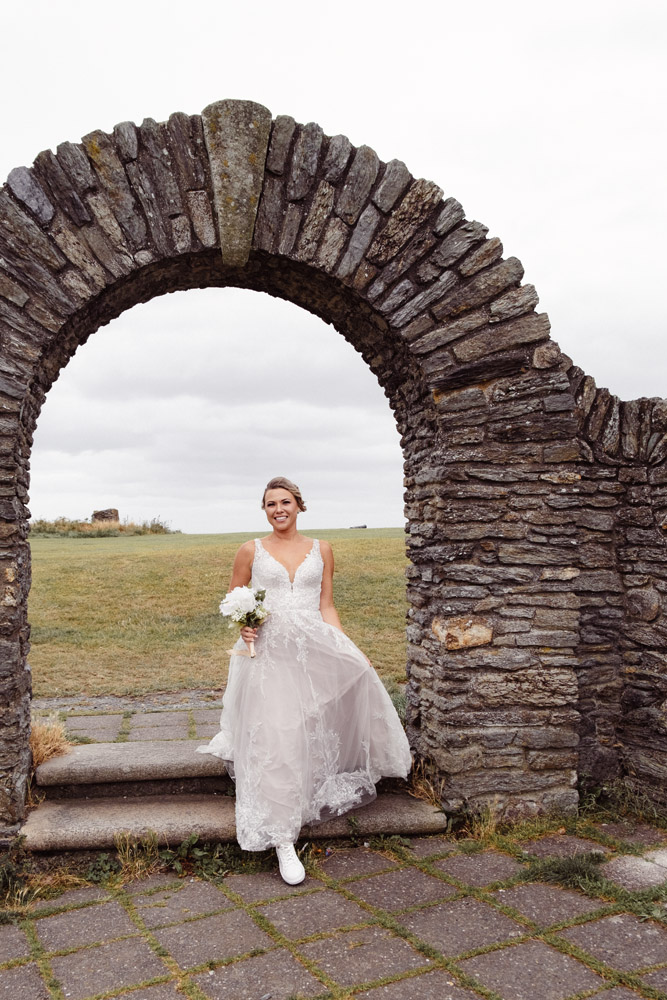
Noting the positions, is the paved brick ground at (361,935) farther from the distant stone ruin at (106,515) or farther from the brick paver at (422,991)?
the distant stone ruin at (106,515)

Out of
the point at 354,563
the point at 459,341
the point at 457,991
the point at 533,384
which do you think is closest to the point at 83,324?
the point at 459,341

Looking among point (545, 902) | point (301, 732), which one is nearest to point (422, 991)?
point (545, 902)

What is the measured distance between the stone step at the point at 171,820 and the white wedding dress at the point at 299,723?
14 cm

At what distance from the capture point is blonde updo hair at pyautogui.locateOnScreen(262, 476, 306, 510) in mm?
4891

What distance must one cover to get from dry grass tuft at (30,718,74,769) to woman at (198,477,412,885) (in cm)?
112

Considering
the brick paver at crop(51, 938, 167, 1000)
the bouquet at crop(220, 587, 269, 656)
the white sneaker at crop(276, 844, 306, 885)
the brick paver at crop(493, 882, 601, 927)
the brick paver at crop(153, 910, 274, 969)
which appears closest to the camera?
the brick paver at crop(51, 938, 167, 1000)

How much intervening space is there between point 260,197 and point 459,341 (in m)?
1.54

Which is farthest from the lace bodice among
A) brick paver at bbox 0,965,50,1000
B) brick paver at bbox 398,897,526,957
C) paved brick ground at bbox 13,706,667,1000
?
brick paver at bbox 0,965,50,1000

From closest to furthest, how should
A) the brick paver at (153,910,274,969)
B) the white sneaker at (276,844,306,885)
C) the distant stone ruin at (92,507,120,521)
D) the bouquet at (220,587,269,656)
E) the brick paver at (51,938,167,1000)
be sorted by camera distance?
the brick paver at (51,938,167,1000) → the brick paver at (153,910,274,969) → the white sneaker at (276,844,306,885) → the bouquet at (220,587,269,656) → the distant stone ruin at (92,507,120,521)

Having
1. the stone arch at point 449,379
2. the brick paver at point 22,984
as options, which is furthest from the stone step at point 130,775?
the brick paver at point 22,984

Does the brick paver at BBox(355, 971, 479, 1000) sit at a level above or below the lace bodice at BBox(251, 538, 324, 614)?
below

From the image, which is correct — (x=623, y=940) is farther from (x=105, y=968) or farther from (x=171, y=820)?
(x=171, y=820)

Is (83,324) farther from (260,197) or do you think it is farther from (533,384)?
(533,384)

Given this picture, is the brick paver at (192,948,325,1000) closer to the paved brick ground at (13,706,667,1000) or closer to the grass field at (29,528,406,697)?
the paved brick ground at (13,706,667,1000)
